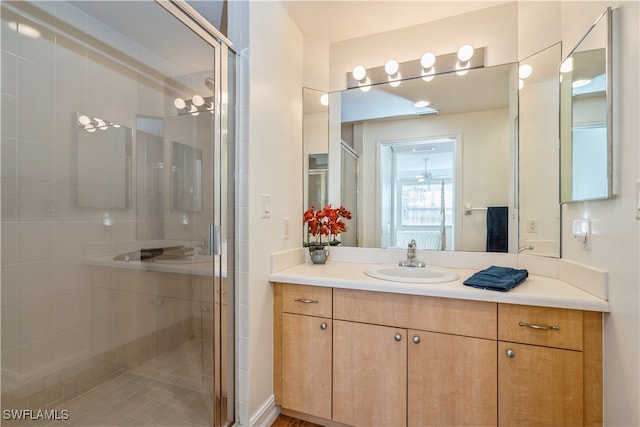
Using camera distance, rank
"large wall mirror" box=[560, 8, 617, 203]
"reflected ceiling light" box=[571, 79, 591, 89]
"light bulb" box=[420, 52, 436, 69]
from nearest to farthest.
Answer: "large wall mirror" box=[560, 8, 617, 203] < "reflected ceiling light" box=[571, 79, 591, 89] < "light bulb" box=[420, 52, 436, 69]

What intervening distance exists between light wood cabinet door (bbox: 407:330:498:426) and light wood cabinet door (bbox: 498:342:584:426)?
0.14 feet

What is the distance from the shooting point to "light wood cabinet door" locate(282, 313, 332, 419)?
1527 mm

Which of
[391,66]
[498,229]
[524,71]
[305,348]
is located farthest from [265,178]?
[524,71]

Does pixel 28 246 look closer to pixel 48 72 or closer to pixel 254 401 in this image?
pixel 48 72

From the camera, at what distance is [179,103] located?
1595mm

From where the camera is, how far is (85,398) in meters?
1.45

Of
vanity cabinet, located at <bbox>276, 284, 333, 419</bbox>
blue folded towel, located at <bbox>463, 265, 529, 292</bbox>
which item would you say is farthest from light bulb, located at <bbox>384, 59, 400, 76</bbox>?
vanity cabinet, located at <bbox>276, 284, 333, 419</bbox>

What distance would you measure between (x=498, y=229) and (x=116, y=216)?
212 centimetres

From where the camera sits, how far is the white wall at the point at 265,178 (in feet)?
4.78

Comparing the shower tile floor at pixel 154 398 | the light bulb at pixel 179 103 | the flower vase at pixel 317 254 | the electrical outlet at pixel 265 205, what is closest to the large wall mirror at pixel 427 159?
the flower vase at pixel 317 254

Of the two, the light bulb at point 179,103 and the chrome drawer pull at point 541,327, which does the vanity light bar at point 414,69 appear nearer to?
the light bulb at point 179,103

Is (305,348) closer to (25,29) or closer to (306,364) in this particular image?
(306,364)

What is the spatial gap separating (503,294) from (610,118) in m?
0.77

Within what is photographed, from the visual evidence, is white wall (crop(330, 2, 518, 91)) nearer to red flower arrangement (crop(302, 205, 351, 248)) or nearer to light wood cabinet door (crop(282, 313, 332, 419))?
red flower arrangement (crop(302, 205, 351, 248))
